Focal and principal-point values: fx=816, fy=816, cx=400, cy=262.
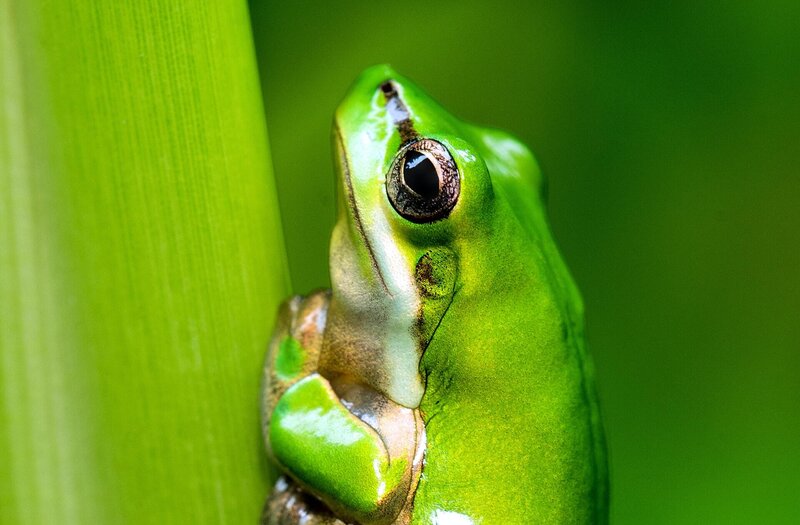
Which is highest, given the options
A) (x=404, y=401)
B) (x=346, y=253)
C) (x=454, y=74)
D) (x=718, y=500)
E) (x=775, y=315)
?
(x=454, y=74)

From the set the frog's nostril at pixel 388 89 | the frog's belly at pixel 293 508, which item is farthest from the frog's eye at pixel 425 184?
the frog's belly at pixel 293 508

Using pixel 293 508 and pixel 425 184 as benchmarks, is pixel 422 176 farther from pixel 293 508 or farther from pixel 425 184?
pixel 293 508

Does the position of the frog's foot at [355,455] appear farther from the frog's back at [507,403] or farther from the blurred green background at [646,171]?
the blurred green background at [646,171]

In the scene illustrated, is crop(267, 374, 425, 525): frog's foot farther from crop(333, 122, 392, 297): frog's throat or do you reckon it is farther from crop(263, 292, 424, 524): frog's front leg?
crop(333, 122, 392, 297): frog's throat

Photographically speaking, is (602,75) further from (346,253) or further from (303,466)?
(303,466)

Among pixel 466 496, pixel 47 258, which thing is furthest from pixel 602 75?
pixel 47 258

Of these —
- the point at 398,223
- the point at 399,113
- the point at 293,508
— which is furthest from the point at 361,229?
the point at 293,508

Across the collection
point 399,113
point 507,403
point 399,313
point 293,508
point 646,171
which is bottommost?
point 293,508
